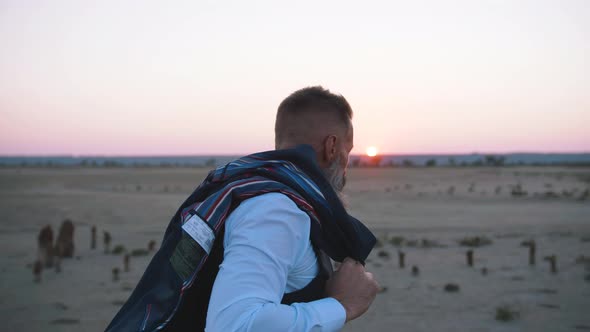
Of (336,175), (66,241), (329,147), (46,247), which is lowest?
(66,241)

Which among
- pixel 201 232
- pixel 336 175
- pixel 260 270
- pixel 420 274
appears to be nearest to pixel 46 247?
pixel 420 274

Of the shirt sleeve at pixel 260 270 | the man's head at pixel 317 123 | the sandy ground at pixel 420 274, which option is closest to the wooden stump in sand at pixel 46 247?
the sandy ground at pixel 420 274

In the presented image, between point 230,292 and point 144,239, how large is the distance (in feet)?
55.5

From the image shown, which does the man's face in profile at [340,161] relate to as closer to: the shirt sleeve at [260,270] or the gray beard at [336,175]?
the gray beard at [336,175]

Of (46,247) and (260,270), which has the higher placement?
(260,270)

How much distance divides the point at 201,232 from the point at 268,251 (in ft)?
0.92

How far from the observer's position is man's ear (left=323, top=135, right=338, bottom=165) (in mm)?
2213

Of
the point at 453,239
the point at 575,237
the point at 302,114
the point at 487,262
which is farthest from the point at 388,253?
the point at 302,114

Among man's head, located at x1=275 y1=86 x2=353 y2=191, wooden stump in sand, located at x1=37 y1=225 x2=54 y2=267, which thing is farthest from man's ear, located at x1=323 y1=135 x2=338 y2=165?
wooden stump in sand, located at x1=37 y1=225 x2=54 y2=267

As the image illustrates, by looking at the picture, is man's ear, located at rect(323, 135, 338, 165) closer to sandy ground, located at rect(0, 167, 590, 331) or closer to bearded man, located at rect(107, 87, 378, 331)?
bearded man, located at rect(107, 87, 378, 331)

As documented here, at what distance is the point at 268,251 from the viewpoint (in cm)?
164

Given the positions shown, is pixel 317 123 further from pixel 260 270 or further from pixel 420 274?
pixel 420 274

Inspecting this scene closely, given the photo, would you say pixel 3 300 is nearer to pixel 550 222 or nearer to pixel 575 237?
pixel 575 237

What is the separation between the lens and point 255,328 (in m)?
1.58
